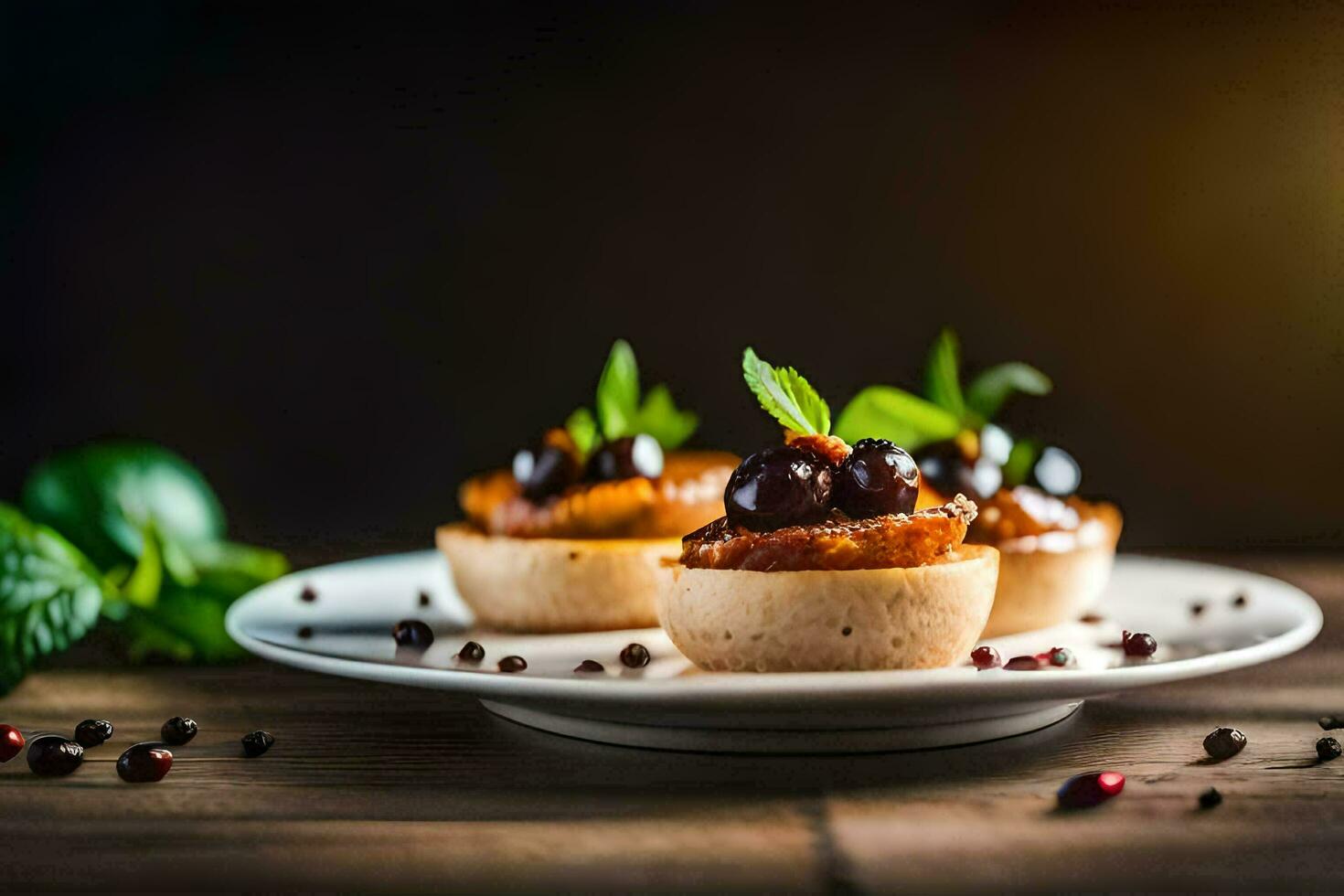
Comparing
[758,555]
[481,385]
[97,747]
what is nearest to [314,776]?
[97,747]

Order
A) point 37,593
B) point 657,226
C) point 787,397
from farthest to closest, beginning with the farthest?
point 657,226 < point 37,593 < point 787,397

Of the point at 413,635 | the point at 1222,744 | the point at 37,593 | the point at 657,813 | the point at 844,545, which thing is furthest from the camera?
the point at 37,593

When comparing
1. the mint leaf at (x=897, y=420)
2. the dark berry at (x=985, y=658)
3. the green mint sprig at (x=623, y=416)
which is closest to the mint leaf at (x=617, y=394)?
the green mint sprig at (x=623, y=416)

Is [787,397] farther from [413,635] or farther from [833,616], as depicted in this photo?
[413,635]

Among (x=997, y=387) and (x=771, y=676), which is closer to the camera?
(x=771, y=676)

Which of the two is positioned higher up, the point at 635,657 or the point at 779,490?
the point at 779,490

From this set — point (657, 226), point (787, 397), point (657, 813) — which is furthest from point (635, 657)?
point (657, 226)

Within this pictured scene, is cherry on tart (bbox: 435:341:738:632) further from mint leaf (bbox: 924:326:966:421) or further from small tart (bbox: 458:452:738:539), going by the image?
mint leaf (bbox: 924:326:966:421)
